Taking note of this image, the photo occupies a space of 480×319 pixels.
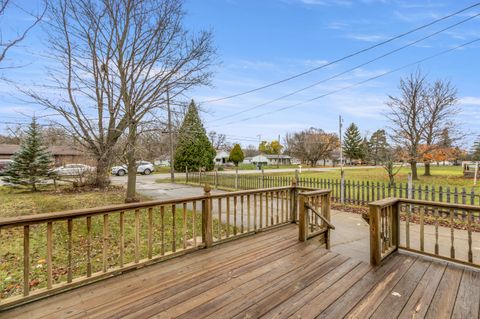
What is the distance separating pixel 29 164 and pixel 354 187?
14397 mm

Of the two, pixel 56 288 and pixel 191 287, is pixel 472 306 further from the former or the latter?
pixel 56 288

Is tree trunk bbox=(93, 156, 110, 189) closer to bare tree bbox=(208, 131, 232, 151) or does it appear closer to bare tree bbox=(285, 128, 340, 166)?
bare tree bbox=(285, 128, 340, 166)

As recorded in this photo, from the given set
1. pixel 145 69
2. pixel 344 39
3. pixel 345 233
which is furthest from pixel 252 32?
pixel 345 233

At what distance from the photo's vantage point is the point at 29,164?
11477 millimetres

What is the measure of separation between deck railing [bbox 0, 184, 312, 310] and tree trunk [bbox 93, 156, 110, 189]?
3.19 meters

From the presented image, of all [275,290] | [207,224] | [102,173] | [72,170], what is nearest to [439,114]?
[207,224]

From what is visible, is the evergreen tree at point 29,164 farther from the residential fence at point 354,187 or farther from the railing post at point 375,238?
the railing post at point 375,238

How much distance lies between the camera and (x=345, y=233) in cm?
534

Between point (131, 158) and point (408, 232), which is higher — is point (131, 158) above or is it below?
above

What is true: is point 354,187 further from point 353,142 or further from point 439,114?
point 353,142

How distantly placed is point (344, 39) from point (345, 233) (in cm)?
779

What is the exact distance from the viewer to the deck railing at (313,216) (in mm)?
3760

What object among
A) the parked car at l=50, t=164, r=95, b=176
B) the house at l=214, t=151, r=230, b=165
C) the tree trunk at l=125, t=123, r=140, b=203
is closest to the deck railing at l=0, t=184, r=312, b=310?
the tree trunk at l=125, t=123, r=140, b=203

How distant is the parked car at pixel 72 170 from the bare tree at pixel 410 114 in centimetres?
1772
